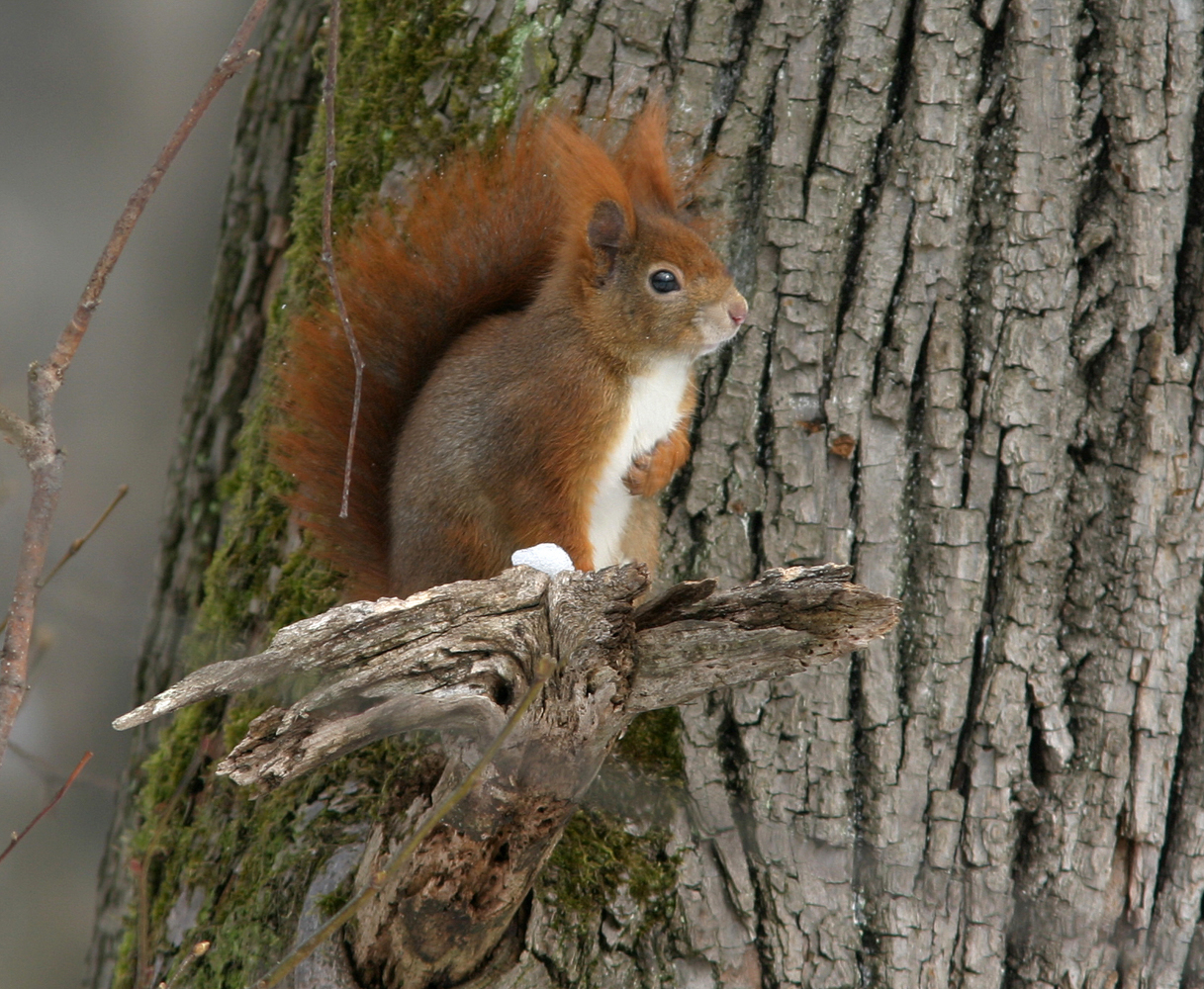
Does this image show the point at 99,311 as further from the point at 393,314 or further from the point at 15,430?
the point at 15,430

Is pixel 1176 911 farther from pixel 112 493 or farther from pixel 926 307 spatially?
pixel 112 493

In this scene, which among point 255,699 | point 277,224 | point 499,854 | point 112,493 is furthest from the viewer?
point 112,493

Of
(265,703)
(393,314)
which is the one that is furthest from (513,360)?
(265,703)

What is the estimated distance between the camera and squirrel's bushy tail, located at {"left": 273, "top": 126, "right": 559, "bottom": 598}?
1.39 meters

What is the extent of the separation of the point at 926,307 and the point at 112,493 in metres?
3.29

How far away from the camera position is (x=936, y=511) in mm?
1481

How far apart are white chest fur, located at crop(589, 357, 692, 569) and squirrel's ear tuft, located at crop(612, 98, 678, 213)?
22cm

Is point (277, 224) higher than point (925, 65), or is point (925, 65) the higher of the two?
point (925, 65)

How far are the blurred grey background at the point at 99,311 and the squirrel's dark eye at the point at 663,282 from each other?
2.41m

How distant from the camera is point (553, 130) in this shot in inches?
51.5

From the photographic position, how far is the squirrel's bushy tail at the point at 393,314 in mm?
1394

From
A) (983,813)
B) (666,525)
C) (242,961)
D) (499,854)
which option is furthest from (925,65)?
(242,961)

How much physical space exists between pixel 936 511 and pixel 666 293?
18.5 inches

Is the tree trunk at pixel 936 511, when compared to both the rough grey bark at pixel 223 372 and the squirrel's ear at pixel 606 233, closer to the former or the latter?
the squirrel's ear at pixel 606 233
